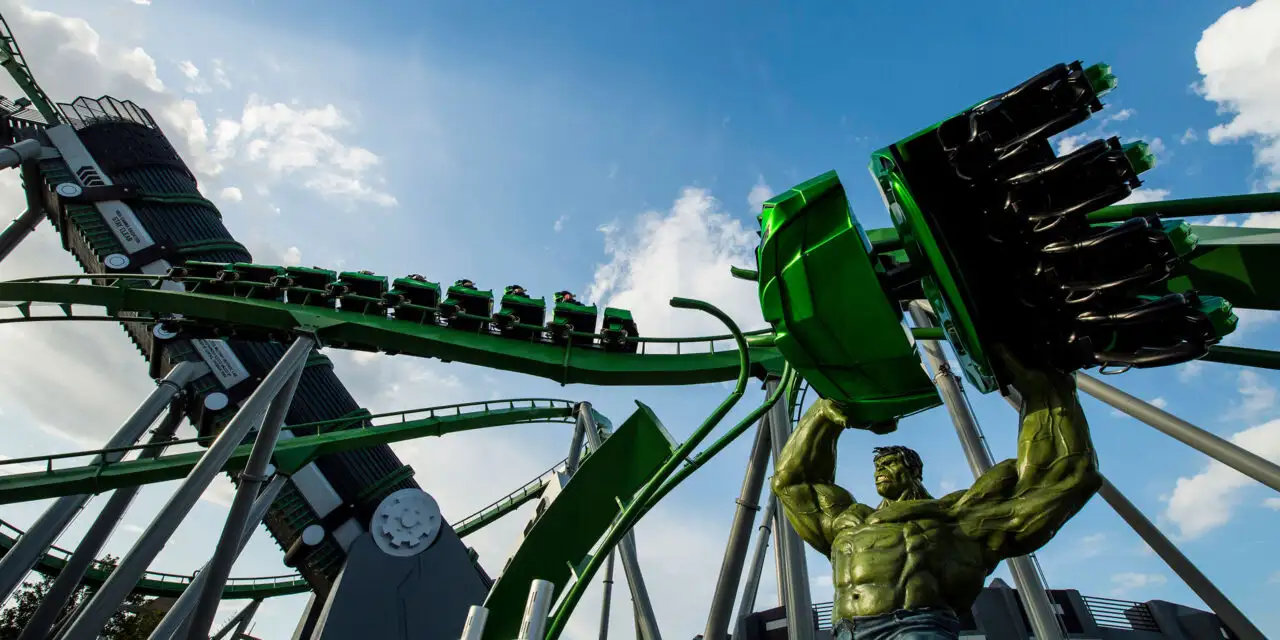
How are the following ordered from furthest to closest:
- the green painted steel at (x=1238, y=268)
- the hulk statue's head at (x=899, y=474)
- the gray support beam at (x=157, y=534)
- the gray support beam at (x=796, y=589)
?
the gray support beam at (x=157, y=534), the gray support beam at (x=796, y=589), the green painted steel at (x=1238, y=268), the hulk statue's head at (x=899, y=474)

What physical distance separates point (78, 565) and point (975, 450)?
13.9 meters

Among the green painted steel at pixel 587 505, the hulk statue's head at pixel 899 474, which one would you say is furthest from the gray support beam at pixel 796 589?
the hulk statue's head at pixel 899 474

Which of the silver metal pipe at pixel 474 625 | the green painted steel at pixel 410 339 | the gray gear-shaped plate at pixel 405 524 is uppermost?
the green painted steel at pixel 410 339

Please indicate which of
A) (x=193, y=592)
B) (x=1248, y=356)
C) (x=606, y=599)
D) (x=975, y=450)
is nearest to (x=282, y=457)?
(x=193, y=592)

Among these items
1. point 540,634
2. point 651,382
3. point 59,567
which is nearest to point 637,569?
point 651,382

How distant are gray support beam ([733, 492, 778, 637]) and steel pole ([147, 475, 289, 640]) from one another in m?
8.93

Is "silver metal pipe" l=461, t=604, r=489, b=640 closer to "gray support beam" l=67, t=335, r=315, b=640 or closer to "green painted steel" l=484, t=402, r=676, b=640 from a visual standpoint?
"green painted steel" l=484, t=402, r=676, b=640

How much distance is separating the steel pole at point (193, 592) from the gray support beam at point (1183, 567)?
12.7 metres

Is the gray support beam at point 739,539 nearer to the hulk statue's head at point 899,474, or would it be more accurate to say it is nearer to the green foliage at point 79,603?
the hulk statue's head at point 899,474

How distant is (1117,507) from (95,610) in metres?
12.7

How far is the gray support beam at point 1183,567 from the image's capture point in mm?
7031

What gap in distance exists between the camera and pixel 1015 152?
3484 millimetres

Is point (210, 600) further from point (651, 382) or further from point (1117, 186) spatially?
point (1117, 186)

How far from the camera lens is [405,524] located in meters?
15.8
